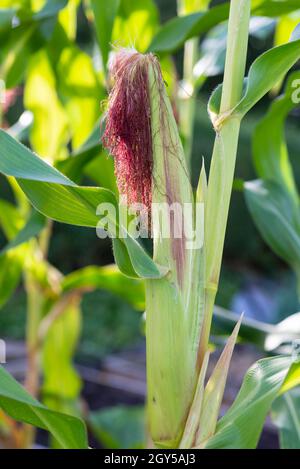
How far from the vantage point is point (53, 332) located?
1478 millimetres

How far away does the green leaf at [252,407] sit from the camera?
1.83 feet

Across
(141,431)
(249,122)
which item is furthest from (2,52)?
(249,122)

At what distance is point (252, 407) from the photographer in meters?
0.56

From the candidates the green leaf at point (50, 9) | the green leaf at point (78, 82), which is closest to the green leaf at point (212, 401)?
the green leaf at point (50, 9)

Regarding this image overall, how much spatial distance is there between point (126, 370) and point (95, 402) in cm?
32

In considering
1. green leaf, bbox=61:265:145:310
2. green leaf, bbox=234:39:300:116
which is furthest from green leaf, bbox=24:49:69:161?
green leaf, bbox=234:39:300:116

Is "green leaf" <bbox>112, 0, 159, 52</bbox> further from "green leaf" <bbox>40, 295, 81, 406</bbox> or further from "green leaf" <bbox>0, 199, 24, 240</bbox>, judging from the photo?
"green leaf" <bbox>40, 295, 81, 406</bbox>

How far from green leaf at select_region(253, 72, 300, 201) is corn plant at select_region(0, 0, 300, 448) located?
1.17 feet

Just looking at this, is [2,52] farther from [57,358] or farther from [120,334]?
[120,334]

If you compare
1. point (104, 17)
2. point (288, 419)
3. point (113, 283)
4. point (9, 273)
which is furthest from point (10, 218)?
point (288, 419)

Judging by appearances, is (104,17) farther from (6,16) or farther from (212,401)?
(212,401)

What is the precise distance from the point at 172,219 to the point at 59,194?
100mm

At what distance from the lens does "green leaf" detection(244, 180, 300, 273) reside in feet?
3.09

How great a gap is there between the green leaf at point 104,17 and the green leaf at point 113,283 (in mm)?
447
